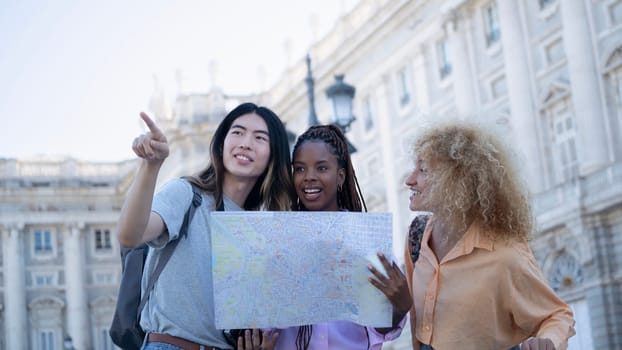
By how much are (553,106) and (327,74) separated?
13036mm

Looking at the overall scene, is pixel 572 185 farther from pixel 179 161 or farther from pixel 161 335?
pixel 179 161

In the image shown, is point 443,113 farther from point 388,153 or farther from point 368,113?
point 368,113

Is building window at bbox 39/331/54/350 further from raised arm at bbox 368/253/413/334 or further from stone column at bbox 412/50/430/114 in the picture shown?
raised arm at bbox 368/253/413/334

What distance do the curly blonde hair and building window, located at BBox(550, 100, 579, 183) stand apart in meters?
20.4

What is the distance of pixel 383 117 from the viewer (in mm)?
34219

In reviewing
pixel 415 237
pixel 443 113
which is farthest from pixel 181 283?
pixel 443 113

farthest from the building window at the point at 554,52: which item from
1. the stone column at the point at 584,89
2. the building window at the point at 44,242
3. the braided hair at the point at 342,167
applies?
the building window at the point at 44,242

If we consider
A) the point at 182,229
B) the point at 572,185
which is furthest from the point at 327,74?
the point at 182,229

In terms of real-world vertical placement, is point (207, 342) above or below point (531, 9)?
below

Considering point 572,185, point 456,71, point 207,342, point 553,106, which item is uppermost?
point 456,71

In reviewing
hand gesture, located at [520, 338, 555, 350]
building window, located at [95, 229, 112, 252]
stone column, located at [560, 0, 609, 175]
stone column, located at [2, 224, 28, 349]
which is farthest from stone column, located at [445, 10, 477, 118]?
stone column, located at [2, 224, 28, 349]

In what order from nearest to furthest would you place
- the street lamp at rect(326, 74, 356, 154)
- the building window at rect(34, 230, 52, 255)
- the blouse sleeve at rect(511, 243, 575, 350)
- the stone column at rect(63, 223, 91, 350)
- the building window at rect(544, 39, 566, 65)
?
the blouse sleeve at rect(511, 243, 575, 350) < the street lamp at rect(326, 74, 356, 154) < the building window at rect(544, 39, 566, 65) < the stone column at rect(63, 223, 91, 350) < the building window at rect(34, 230, 52, 255)

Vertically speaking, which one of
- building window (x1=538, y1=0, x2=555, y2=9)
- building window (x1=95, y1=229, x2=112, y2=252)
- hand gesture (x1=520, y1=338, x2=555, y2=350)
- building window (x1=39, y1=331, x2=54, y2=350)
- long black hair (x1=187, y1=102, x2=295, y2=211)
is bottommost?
hand gesture (x1=520, y1=338, x2=555, y2=350)

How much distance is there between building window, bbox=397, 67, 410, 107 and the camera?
33.0 metres
